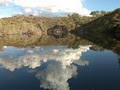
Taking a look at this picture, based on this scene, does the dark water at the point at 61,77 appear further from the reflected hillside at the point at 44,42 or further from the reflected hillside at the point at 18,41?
the reflected hillside at the point at 18,41

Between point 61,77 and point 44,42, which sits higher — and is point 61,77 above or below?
above

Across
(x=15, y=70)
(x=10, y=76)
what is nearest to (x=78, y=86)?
(x=10, y=76)

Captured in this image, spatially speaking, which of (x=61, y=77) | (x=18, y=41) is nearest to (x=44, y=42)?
(x=18, y=41)

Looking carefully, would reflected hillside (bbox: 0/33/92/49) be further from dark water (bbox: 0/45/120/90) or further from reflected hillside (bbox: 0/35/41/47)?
→ dark water (bbox: 0/45/120/90)

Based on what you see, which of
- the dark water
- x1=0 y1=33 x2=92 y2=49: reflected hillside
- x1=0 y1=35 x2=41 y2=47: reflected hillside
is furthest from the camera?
x1=0 y1=35 x2=41 y2=47: reflected hillside

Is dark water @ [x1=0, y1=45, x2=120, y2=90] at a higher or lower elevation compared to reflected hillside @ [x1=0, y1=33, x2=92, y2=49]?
higher

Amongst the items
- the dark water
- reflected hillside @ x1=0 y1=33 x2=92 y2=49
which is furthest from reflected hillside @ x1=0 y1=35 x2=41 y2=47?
the dark water

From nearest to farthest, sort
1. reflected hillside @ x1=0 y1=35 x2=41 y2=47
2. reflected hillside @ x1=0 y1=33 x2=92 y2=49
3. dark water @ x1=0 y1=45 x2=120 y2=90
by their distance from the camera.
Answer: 1. dark water @ x1=0 y1=45 x2=120 y2=90
2. reflected hillside @ x1=0 y1=33 x2=92 y2=49
3. reflected hillside @ x1=0 y1=35 x2=41 y2=47

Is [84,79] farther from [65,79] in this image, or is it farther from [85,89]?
[85,89]

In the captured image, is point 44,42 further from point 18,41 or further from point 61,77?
point 61,77

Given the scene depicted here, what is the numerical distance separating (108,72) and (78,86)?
890 cm

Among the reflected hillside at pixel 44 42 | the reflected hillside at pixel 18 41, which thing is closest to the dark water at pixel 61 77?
the reflected hillside at pixel 44 42

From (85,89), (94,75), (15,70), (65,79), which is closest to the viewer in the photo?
(85,89)

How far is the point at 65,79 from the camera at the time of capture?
30.8 m
